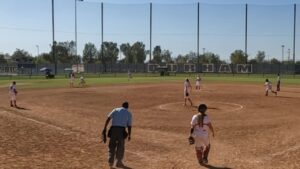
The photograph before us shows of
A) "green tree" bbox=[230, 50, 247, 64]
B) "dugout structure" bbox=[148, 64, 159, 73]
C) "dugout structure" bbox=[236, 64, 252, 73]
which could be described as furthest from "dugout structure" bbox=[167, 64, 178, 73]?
"green tree" bbox=[230, 50, 247, 64]

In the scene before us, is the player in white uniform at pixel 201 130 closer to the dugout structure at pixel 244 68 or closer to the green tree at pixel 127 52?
the dugout structure at pixel 244 68

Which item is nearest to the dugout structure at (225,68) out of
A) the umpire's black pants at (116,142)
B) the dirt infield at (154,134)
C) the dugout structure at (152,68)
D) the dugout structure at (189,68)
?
the dugout structure at (189,68)

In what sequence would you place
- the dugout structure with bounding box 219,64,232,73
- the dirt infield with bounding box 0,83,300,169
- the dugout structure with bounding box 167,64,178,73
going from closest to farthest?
the dirt infield with bounding box 0,83,300,169 → the dugout structure with bounding box 219,64,232,73 → the dugout structure with bounding box 167,64,178,73

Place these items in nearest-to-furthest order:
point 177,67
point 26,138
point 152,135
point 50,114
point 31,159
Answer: point 31,159
point 26,138
point 152,135
point 50,114
point 177,67

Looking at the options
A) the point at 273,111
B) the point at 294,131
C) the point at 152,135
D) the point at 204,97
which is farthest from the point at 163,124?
the point at 204,97

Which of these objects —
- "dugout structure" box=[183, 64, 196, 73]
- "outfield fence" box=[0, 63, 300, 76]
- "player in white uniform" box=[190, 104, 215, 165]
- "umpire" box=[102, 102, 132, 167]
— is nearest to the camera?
"umpire" box=[102, 102, 132, 167]

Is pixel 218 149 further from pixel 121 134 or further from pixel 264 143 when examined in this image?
pixel 121 134

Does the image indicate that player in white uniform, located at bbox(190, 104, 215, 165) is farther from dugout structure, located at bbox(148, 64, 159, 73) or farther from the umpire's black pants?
dugout structure, located at bbox(148, 64, 159, 73)

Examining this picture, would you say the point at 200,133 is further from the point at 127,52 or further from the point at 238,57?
the point at 127,52

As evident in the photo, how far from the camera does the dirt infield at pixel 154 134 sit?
48.0 feet

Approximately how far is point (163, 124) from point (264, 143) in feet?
21.8

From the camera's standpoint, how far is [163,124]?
77.0 ft

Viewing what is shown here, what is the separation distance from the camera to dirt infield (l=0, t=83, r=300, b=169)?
14641mm

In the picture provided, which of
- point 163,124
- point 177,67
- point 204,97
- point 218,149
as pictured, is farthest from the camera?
point 177,67
